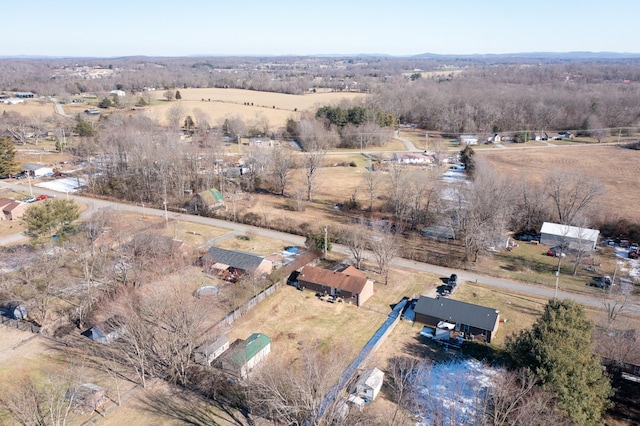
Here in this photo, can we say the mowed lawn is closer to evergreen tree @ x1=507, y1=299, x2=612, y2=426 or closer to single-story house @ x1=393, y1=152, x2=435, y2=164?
evergreen tree @ x1=507, y1=299, x2=612, y2=426

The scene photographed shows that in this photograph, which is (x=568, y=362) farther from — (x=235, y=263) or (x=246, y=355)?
(x=235, y=263)

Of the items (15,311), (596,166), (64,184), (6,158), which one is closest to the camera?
(15,311)

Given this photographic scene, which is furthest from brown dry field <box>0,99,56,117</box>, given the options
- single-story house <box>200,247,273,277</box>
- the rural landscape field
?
single-story house <box>200,247,273,277</box>

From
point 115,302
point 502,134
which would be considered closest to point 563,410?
point 115,302

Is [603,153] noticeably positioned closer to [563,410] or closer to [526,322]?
[526,322]

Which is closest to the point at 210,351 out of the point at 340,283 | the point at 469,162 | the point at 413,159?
the point at 340,283

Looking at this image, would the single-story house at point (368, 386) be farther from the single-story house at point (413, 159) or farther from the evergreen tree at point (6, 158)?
the evergreen tree at point (6, 158)
